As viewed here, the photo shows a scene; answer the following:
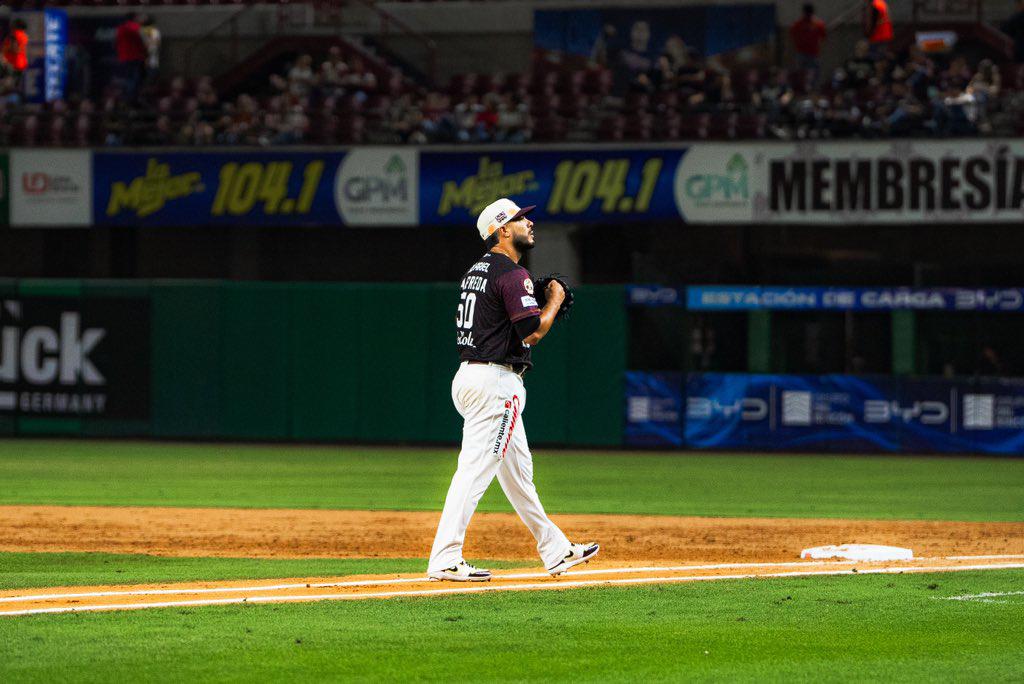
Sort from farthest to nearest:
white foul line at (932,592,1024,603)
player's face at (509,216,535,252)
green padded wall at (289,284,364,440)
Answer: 1. green padded wall at (289,284,364,440)
2. player's face at (509,216,535,252)
3. white foul line at (932,592,1024,603)

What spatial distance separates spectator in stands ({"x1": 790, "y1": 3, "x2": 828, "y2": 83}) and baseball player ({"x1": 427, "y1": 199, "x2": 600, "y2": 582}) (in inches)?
725

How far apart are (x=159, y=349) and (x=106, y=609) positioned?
692 inches

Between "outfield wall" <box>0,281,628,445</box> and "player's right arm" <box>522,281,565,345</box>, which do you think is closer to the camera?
"player's right arm" <box>522,281,565,345</box>

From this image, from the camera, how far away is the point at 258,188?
83.7ft

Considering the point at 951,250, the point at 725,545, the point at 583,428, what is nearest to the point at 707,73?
the point at 951,250

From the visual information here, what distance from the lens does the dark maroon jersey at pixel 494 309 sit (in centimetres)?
815

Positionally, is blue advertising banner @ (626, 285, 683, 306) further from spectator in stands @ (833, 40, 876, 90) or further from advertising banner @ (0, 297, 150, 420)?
advertising banner @ (0, 297, 150, 420)

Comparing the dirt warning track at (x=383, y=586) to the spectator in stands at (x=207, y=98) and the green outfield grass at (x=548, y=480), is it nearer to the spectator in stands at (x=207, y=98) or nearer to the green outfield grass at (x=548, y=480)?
the green outfield grass at (x=548, y=480)

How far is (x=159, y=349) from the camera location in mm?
24484

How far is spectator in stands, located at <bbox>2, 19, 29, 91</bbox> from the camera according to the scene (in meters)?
25.5

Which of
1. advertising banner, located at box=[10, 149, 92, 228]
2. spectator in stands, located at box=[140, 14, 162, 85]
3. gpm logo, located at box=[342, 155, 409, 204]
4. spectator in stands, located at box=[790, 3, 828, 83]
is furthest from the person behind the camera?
spectator in stands, located at box=[140, 14, 162, 85]

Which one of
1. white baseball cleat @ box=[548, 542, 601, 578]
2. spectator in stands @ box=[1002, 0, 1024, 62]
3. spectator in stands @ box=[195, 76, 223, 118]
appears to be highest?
spectator in stands @ box=[1002, 0, 1024, 62]

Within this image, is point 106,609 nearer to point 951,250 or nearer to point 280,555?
point 280,555

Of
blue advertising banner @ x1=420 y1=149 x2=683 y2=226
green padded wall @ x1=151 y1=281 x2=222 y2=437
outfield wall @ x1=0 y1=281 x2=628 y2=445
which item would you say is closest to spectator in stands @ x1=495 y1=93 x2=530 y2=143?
blue advertising banner @ x1=420 y1=149 x2=683 y2=226
